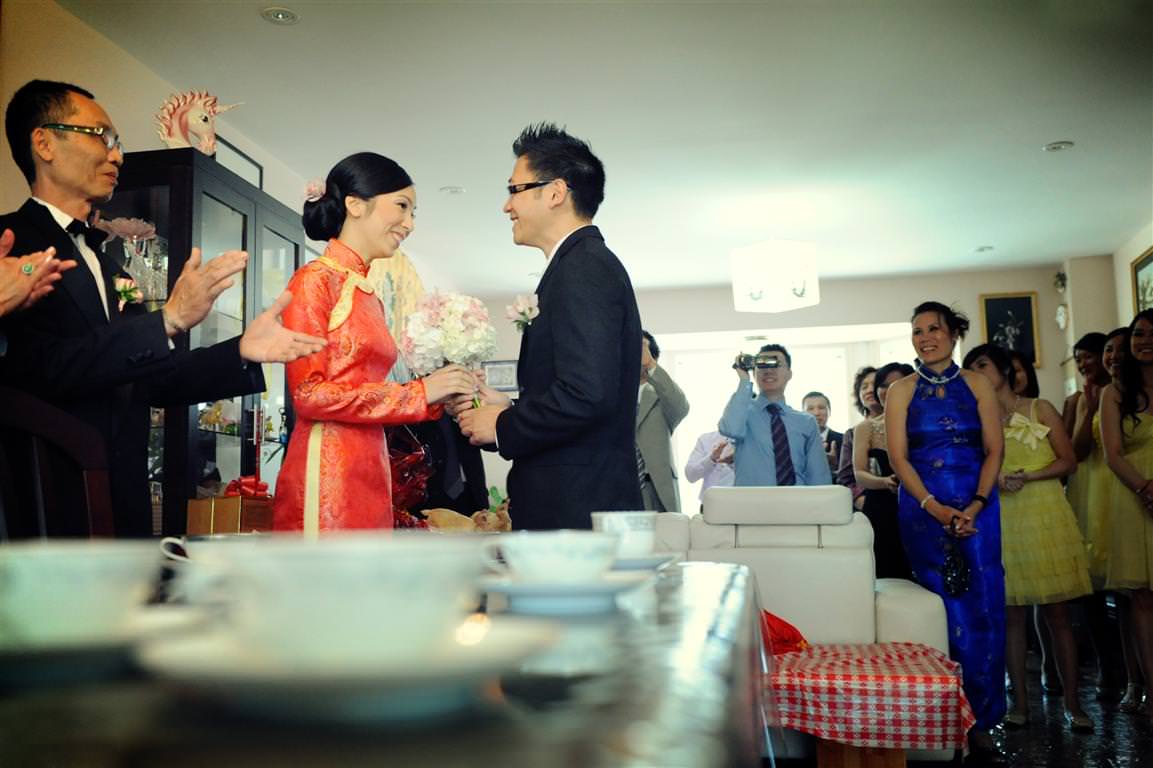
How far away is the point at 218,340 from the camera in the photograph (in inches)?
168

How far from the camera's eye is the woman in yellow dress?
13.5ft

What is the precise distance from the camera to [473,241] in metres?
8.06

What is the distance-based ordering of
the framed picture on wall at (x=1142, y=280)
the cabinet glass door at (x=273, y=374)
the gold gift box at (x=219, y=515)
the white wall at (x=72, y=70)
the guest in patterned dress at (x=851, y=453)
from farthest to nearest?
the framed picture on wall at (x=1142, y=280) < the guest in patterned dress at (x=851, y=453) < the cabinet glass door at (x=273, y=374) < the white wall at (x=72, y=70) < the gold gift box at (x=219, y=515)

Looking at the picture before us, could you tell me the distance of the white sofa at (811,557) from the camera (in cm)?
328

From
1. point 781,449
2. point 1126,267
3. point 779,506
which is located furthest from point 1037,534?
point 1126,267

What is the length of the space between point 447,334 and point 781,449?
2975 millimetres

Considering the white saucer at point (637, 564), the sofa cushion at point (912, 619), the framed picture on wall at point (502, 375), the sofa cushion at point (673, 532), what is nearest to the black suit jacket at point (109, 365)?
the white saucer at point (637, 564)

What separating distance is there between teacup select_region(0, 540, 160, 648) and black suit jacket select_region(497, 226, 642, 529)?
5.02 feet

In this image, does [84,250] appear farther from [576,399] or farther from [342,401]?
[576,399]

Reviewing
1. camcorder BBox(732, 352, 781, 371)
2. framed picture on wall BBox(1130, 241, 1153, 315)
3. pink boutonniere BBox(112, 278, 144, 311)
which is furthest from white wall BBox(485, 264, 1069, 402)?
pink boutonniere BBox(112, 278, 144, 311)

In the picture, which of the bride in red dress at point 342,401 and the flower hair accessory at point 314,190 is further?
the flower hair accessory at point 314,190

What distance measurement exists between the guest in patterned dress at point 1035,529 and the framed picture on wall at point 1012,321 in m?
5.40

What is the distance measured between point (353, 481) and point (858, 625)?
2.01 m

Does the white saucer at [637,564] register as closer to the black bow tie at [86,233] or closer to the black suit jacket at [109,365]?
the black suit jacket at [109,365]
